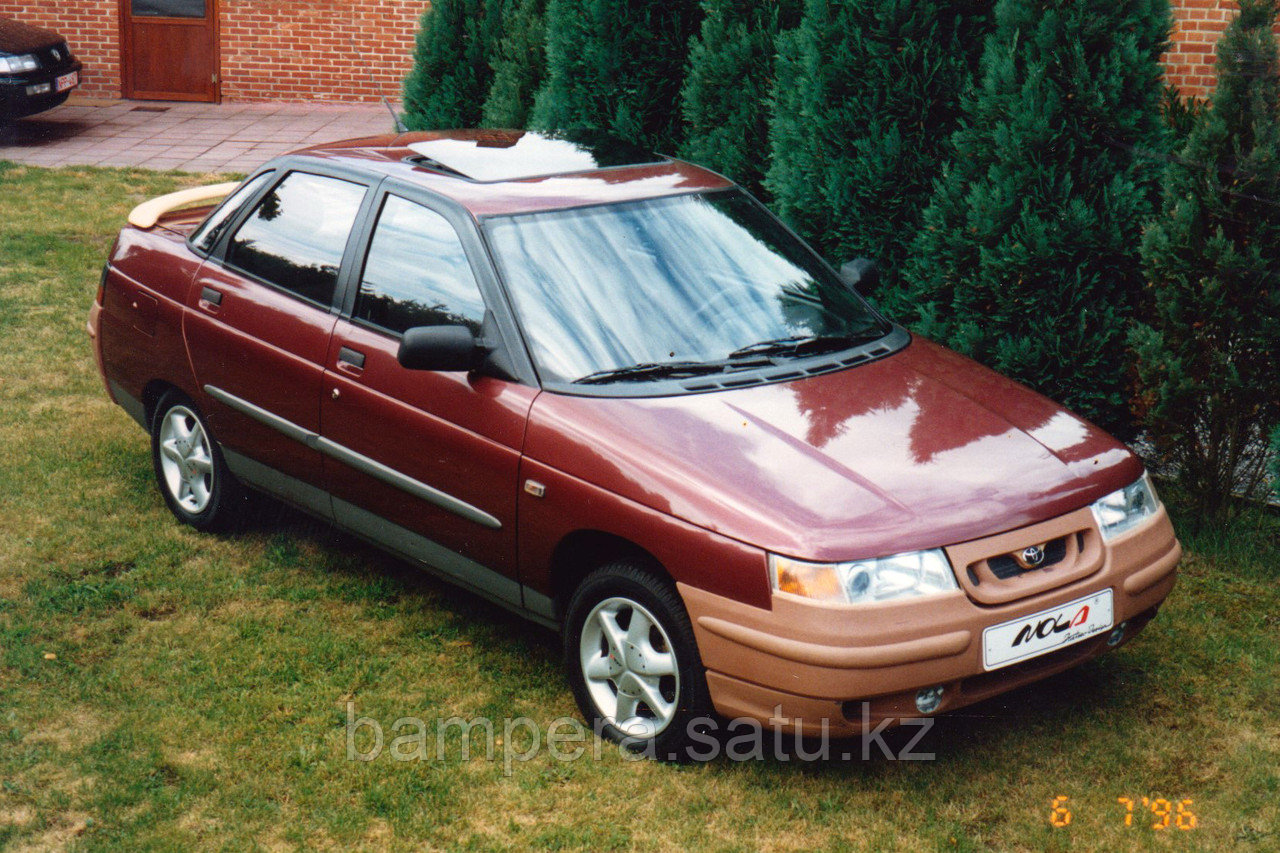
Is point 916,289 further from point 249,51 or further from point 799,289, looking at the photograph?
point 249,51

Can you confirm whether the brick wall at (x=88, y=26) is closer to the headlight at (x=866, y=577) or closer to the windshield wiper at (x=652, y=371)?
the windshield wiper at (x=652, y=371)

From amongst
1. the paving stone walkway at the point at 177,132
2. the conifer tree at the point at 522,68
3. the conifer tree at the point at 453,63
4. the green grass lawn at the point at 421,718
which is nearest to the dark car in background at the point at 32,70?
the paving stone walkway at the point at 177,132

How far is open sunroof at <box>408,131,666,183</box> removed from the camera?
5270mm

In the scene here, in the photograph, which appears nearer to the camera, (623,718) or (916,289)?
(623,718)

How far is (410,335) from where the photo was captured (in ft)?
14.7

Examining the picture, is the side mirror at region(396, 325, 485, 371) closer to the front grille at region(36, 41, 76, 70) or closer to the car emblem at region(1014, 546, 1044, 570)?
the car emblem at region(1014, 546, 1044, 570)

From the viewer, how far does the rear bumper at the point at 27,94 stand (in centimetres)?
1478

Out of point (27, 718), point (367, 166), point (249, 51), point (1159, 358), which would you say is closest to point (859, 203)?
point (1159, 358)

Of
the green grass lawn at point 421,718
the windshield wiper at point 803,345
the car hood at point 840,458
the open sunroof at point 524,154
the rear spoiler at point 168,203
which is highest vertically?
the open sunroof at point 524,154

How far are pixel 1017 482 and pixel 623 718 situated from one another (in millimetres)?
1402

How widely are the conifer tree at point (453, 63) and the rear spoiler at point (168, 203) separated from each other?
3398 millimetres

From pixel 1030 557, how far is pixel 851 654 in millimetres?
687

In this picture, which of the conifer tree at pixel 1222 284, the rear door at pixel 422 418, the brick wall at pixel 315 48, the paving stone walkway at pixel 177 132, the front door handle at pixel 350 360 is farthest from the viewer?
the brick wall at pixel 315 48

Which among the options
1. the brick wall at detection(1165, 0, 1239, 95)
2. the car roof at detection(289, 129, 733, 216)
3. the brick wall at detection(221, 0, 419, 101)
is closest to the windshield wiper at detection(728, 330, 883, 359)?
the car roof at detection(289, 129, 733, 216)
